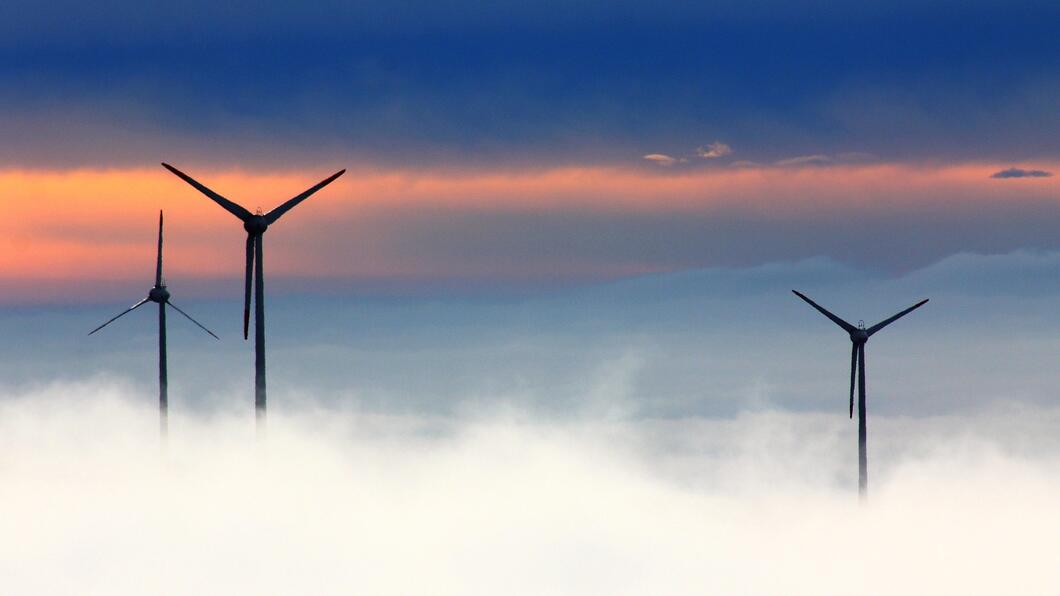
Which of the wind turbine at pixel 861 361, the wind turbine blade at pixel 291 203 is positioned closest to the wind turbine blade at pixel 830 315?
the wind turbine at pixel 861 361

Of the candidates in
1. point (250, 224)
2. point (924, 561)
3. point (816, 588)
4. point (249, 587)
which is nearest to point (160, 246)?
point (249, 587)

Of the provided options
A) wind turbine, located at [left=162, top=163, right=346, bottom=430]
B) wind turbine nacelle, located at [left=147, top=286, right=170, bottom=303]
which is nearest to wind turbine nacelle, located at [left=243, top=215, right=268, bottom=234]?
wind turbine, located at [left=162, top=163, right=346, bottom=430]

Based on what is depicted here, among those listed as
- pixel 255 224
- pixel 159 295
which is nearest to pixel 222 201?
pixel 255 224

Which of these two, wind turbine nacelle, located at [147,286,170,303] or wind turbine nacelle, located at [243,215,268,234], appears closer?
wind turbine nacelle, located at [243,215,268,234]

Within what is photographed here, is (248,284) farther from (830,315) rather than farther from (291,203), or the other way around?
(830,315)

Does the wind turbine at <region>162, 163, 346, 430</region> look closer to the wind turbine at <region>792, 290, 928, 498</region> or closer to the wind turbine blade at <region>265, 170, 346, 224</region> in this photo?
the wind turbine blade at <region>265, 170, 346, 224</region>

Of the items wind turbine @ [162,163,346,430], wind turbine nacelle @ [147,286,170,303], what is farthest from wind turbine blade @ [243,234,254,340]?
wind turbine nacelle @ [147,286,170,303]

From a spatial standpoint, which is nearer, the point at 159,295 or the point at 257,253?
the point at 257,253

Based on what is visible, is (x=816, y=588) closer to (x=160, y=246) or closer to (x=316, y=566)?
(x=316, y=566)
